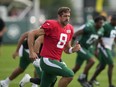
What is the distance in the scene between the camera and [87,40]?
14.9 meters

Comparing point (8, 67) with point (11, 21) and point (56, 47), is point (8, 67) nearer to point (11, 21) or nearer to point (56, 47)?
point (56, 47)

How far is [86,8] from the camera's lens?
38438mm

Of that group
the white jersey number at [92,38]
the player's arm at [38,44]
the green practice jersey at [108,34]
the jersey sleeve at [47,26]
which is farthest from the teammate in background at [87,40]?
the jersey sleeve at [47,26]

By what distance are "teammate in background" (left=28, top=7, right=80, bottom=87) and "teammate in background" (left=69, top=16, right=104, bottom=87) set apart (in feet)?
12.0

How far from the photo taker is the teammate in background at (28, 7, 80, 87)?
10750 millimetres

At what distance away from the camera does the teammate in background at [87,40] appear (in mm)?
14652

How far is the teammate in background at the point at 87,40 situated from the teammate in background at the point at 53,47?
3.66m

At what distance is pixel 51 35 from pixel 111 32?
13.9 feet

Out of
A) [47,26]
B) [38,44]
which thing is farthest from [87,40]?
[47,26]

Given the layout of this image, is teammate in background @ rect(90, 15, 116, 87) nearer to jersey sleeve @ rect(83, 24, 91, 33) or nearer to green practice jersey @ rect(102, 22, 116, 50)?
green practice jersey @ rect(102, 22, 116, 50)

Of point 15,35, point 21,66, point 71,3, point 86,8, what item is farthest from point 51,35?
point 71,3

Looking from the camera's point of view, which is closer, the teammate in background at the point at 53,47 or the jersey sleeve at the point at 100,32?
the teammate in background at the point at 53,47

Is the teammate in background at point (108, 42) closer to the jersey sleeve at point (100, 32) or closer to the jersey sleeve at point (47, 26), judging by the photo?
the jersey sleeve at point (100, 32)

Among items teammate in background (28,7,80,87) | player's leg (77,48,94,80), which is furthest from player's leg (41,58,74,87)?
player's leg (77,48,94,80)
